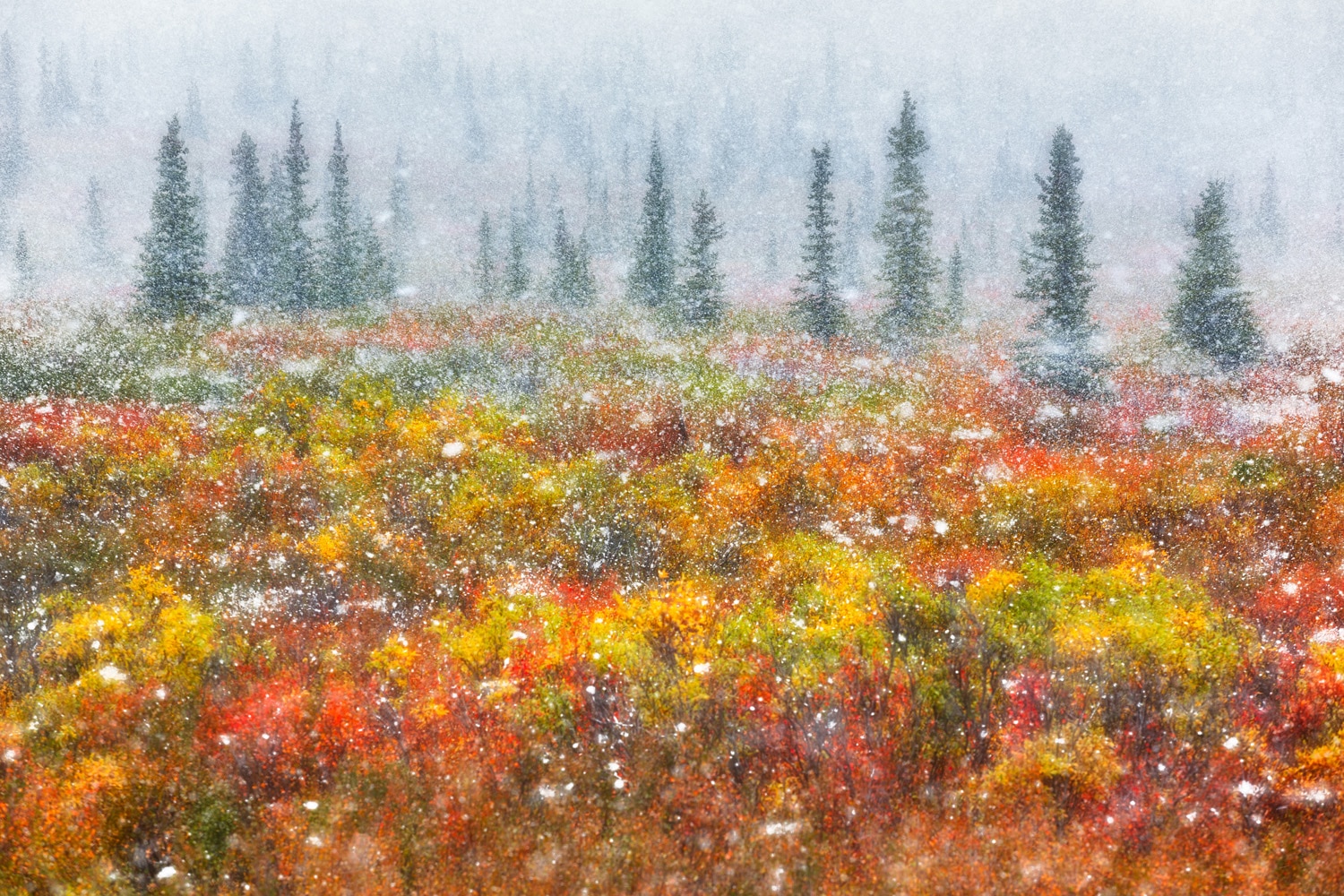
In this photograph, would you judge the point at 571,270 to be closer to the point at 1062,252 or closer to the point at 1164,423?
the point at 1062,252

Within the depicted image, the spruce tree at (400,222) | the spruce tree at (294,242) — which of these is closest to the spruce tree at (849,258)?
the spruce tree at (294,242)

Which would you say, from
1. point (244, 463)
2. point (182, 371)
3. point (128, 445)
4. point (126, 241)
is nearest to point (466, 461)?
point (244, 463)

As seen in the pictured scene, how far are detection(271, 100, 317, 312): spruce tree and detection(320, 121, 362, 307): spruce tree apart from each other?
159 cm

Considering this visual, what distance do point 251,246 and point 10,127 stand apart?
68.9 metres

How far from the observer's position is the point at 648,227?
120ft

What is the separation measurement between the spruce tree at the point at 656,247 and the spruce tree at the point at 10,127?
217 feet

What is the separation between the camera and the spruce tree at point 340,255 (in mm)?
35719

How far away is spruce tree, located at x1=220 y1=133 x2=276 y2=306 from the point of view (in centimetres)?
3541

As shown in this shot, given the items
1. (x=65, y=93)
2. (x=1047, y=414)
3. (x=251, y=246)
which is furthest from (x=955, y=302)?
(x=65, y=93)

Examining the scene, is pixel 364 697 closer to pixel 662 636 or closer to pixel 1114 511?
pixel 662 636

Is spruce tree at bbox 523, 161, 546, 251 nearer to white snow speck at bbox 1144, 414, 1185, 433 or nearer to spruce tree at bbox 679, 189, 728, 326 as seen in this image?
spruce tree at bbox 679, 189, 728, 326

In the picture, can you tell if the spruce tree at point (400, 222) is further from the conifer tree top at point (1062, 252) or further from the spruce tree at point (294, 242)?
the conifer tree top at point (1062, 252)

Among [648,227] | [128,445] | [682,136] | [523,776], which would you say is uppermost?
[682,136]

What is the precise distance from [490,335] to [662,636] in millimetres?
14299
